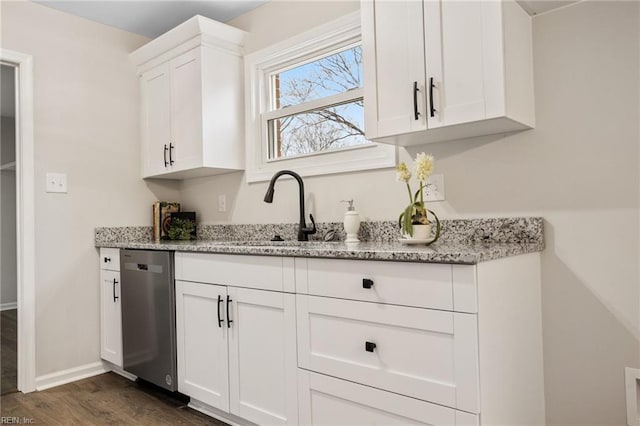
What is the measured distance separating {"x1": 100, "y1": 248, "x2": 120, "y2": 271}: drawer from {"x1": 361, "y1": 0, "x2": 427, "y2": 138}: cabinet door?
72.0 inches

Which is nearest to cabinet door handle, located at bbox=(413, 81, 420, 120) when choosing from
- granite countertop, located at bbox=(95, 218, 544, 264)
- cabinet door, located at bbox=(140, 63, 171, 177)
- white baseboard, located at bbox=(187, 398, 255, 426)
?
granite countertop, located at bbox=(95, 218, 544, 264)

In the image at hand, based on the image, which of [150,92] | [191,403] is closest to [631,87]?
[191,403]

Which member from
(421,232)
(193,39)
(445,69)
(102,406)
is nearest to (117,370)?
(102,406)

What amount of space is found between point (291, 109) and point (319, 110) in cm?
20

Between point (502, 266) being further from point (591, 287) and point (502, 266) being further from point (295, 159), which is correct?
point (295, 159)

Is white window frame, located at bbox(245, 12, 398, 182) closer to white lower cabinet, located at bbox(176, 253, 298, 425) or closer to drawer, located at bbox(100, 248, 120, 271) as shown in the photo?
white lower cabinet, located at bbox(176, 253, 298, 425)

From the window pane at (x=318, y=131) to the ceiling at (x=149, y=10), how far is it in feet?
2.61

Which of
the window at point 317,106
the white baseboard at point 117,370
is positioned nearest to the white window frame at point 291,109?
the window at point 317,106

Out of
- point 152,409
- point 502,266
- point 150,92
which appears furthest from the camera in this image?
point 150,92

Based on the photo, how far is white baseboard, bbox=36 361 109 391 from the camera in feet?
9.00

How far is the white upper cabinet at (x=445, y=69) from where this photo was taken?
5.23 feet

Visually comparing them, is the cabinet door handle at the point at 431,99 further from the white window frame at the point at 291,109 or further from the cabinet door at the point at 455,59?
the white window frame at the point at 291,109

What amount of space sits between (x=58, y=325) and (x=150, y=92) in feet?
5.46

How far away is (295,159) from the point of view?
272 cm
